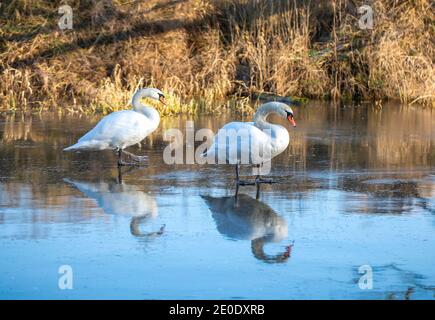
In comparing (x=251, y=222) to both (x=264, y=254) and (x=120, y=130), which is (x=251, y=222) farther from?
(x=120, y=130)

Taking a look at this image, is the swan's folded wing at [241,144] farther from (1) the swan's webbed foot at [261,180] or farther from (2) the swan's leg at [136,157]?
(2) the swan's leg at [136,157]

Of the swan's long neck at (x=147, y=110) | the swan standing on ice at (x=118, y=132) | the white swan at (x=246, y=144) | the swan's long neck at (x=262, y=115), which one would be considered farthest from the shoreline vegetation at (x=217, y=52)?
the white swan at (x=246, y=144)

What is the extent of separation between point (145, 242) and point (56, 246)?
28.1 inches

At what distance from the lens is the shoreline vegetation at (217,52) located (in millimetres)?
17500

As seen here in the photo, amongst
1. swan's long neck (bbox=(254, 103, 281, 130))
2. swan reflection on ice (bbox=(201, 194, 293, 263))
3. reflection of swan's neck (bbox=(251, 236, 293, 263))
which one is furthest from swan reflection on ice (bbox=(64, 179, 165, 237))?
swan's long neck (bbox=(254, 103, 281, 130))

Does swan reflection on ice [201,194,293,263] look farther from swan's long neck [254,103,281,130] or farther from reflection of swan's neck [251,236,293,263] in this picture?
swan's long neck [254,103,281,130]

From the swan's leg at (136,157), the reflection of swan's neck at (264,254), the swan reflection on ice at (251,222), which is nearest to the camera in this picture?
the reflection of swan's neck at (264,254)

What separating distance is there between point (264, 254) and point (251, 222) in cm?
105

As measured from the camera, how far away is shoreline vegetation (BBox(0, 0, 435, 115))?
17500mm

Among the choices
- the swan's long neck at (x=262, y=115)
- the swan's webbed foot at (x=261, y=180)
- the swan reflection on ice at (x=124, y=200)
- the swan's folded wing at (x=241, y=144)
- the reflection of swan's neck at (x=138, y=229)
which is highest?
the swan's long neck at (x=262, y=115)

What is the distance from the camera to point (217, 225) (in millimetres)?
7773

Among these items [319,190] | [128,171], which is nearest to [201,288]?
[319,190]

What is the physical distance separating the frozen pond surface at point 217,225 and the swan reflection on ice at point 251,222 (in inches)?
0.6

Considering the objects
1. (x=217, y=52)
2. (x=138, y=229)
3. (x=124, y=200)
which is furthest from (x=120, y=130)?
(x=217, y=52)
